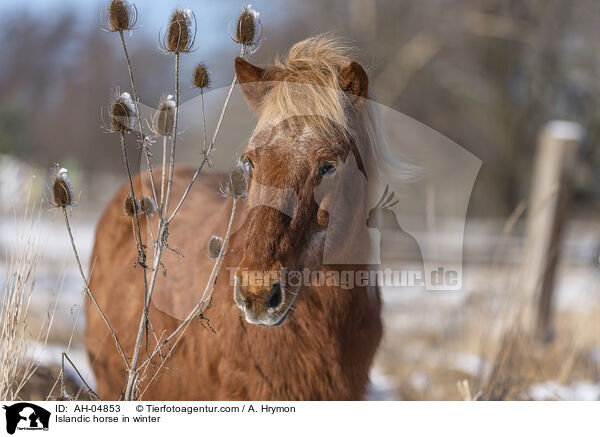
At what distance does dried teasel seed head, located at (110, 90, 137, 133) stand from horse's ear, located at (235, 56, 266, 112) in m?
0.43

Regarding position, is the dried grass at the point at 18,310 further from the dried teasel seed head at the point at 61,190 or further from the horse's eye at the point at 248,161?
the horse's eye at the point at 248,161

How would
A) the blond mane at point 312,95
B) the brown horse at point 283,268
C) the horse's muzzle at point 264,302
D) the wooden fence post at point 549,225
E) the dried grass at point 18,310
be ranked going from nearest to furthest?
the horse's muzzle at point 264,302
the brown horse at point 283,268
the blond mane at point 312,95
the dried grass at point 18,310
the wooden fence post at point 549,225

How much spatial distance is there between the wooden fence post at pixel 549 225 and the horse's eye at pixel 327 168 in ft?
9.61

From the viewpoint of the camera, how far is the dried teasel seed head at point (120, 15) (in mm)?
1577

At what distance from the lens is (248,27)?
65.8 inches

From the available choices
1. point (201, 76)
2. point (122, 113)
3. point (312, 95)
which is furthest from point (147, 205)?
point (312, 95)

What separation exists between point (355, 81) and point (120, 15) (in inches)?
32.4

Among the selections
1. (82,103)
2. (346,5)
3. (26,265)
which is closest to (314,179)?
(26,265)

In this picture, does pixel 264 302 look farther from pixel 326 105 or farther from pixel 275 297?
pixel 326 105

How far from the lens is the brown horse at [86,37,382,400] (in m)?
1.65

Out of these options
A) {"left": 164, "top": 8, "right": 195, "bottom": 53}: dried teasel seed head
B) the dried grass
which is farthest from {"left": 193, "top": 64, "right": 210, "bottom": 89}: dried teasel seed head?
the dried grass

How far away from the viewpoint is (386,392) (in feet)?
11.4
